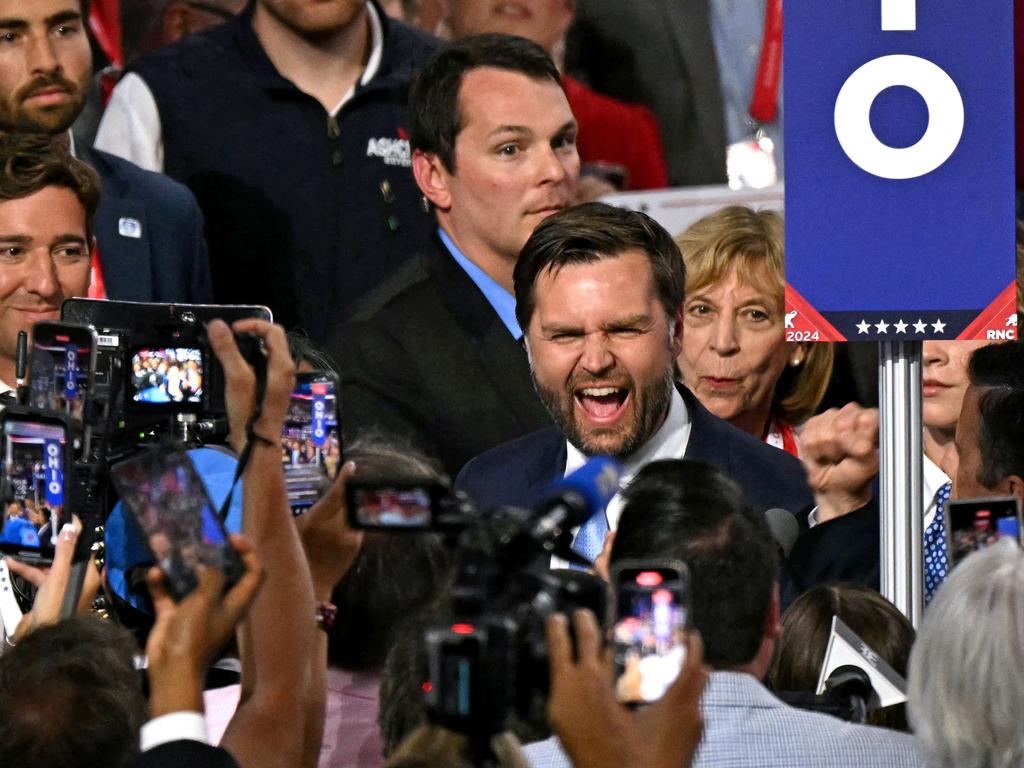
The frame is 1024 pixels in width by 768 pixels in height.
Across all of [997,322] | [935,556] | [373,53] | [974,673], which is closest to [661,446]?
[935,556]

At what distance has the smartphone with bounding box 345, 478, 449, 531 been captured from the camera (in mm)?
2752

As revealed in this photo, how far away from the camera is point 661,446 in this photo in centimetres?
479

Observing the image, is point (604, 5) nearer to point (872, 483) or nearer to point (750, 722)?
point (872, 483)

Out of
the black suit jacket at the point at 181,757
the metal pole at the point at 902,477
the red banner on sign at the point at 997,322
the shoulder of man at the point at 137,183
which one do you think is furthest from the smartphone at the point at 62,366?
the shoulder of man at the point at 137,183

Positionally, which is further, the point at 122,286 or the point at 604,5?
the point at 604,5

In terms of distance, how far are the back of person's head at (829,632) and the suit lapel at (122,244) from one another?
275 cm

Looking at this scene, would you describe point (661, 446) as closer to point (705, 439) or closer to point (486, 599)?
point (705, 439)

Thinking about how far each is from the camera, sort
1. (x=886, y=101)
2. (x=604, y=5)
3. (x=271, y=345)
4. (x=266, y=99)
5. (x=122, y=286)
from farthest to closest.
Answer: (x=604, y=5) → (x=266, y=99) → (x=122, y=286) → (x=886, y=101) → (x=271, y=345)

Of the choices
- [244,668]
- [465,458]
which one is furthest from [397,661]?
[465,458]

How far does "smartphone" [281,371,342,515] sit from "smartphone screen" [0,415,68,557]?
1.31 feet

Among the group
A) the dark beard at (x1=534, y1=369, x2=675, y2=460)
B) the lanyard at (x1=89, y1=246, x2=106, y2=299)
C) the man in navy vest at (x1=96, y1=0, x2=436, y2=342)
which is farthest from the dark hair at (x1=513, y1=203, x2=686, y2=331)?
the man in navy vest at (x1=96, y1=0, x2=436, y2=342)

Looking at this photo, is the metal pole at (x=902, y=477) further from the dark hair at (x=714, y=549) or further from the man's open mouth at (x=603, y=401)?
the dark hair at (x=714, y=549)

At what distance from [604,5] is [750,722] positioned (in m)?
5.08

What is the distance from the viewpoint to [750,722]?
3.19 metres
